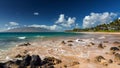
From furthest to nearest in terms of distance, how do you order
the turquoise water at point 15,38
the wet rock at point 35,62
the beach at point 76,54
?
the turquoise water at point 15,38
the beach at point 76,54
the wet rock at point 35,62

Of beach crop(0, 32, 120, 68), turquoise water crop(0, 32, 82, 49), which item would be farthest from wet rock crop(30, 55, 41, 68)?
turquoise water crop(0, 32, 82, 49)

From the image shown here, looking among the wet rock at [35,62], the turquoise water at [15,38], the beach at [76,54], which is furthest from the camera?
the turquoise water at [15,38]

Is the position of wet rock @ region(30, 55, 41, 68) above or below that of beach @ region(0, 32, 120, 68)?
above

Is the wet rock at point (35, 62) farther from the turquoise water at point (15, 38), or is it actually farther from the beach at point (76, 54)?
the turquoise water at point (15, 38)

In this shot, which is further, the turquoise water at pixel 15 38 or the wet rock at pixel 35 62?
the turquoise water at pixel 15 38

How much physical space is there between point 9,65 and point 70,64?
5.36 meters

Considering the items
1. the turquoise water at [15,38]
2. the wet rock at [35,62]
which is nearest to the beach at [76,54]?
the wet rock at [35,62]

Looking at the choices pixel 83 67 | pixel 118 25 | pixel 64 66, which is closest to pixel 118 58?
pixel 83 67

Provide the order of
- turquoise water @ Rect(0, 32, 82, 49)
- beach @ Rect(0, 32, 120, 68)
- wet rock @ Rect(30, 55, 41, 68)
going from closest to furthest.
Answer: wet rock @ Rect(30, 55, 41, 68)
beach @ Rect(0, 32, 120, 68)
turquoise water @ Rect(0, 32, 82, 49)

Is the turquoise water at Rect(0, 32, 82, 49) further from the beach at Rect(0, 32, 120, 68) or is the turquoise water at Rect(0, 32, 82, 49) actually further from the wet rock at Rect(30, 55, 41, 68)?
the wet rock at Rect(30, 55, 41, 68)

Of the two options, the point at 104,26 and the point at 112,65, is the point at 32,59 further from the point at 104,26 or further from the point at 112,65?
the point at 104,26

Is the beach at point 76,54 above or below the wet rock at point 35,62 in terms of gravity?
below

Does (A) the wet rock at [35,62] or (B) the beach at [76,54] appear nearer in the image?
(A) the wet rock at [35,62]

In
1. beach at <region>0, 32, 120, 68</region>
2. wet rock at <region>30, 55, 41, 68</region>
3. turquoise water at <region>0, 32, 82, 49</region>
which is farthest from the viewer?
turquoise water at <region>0, 32, 82, 49</region>
